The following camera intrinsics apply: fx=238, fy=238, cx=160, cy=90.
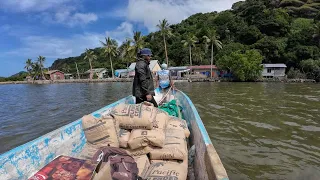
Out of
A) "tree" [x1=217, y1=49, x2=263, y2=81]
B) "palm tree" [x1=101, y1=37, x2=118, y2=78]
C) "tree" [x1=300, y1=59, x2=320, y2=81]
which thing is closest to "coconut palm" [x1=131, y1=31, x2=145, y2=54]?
"palm tree" [x1=101, y1=37, x2=118, y2=78]

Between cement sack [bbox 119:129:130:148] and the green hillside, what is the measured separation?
4792cm

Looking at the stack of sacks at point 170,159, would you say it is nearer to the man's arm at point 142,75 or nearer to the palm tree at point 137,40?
the man's arm at point 142,75

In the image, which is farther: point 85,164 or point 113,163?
point 113,163

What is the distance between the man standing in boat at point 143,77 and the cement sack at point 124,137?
4.42 ft

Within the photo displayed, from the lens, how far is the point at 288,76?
1757 inches

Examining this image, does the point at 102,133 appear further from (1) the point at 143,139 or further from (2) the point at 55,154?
(2) the point at 55,154

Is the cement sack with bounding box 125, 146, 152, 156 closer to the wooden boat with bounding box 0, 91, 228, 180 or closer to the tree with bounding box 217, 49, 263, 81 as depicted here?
the wooden boat with bounding box 0, 91, 228, 180

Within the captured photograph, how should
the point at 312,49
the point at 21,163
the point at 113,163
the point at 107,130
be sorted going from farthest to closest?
1. the point at 312,49
2. the point at 107,130
3. the point at 21,163
4. the point at 113,163

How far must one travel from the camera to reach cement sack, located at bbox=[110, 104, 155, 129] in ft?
11.6

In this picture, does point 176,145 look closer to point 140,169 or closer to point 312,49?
point 140,169

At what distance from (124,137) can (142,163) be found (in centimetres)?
56

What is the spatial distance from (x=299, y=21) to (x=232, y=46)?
26.4 meters

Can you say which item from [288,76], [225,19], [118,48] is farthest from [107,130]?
[225,19]

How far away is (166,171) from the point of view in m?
2.75
